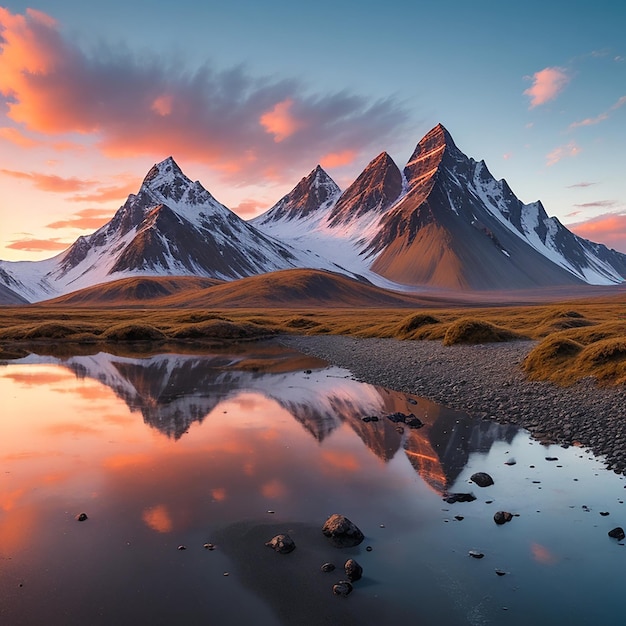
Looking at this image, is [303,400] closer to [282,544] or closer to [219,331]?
[282,544]

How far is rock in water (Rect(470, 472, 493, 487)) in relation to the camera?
725 inches

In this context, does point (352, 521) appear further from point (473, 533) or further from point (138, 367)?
point (138, 367)

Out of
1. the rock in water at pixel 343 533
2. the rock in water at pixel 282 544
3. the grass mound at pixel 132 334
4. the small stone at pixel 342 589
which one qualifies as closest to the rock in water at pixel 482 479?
the rock in water at pixel 343 533

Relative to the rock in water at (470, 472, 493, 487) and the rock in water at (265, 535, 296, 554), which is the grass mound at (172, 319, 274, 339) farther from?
the rock in water at (265, 535, 296, 554)

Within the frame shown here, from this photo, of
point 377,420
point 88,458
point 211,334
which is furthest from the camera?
point 211,334

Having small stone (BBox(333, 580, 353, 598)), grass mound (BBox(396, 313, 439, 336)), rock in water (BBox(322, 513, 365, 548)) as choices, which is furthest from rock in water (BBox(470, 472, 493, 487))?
grass mound (BBox(396, 313, 439, 336))

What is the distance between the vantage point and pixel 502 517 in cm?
1539

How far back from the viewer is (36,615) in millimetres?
11008

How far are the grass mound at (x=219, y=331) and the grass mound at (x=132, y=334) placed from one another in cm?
361

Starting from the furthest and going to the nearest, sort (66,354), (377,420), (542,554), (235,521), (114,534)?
(66,354) → (377,420) → (235,521) → (114,534) → (542,554)

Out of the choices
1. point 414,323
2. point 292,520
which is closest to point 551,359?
point 292,520

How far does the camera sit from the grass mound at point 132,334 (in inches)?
3376

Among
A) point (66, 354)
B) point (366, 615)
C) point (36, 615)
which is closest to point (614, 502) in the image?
point (366, 615)

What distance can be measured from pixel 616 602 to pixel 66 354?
66193mm
